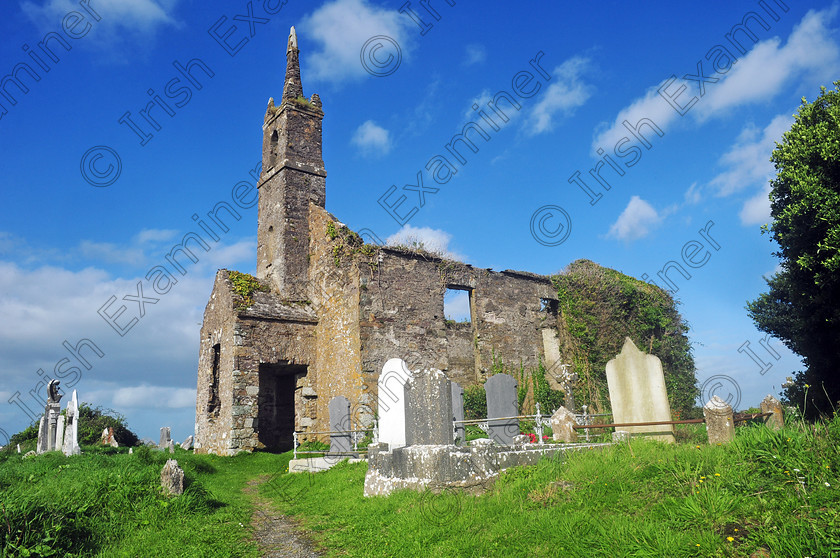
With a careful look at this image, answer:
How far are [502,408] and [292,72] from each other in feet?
54.1

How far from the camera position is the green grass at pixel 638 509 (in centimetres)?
411

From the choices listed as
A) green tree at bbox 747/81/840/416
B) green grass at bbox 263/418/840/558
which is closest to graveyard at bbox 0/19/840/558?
green grass at bbox 263/418/840/558

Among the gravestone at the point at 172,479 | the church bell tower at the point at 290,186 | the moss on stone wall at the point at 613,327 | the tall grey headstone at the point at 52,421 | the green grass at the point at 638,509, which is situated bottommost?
the green grass at the point at 638,509

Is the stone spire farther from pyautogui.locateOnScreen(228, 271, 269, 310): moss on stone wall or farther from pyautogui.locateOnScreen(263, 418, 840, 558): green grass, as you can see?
pyautogui.locateOnScreen(263, 418, 840, 558): green grass

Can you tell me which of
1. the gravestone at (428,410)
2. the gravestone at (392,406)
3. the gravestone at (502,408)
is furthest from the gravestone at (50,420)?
the gravestone at (428,410)

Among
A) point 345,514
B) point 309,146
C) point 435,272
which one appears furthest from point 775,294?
point 345,514

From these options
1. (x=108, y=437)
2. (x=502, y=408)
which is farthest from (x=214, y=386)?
(x=502, y=408)

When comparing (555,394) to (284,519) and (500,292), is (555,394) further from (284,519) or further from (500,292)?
(284,519)

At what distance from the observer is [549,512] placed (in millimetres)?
5309

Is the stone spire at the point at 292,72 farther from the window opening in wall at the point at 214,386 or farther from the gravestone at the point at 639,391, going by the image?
the gravestone at the point at 639,391

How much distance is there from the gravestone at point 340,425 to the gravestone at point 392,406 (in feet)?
10.5

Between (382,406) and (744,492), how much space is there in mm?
7076

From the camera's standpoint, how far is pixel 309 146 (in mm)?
20047

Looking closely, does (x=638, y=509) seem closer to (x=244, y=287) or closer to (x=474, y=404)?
(x=474, y=404)
